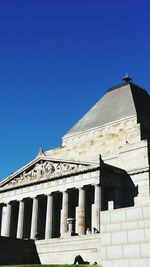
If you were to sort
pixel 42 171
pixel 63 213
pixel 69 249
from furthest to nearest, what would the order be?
pixel 42 171
pixel 63 213
pixel 69 249

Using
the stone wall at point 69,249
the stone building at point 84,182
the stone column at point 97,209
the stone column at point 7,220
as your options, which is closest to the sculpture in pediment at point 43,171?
the stone building at point 84,182

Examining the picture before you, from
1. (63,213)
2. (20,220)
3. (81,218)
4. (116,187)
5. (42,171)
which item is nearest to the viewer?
(81,218)

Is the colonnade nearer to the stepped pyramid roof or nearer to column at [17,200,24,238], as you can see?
column at [17,200,24,238]

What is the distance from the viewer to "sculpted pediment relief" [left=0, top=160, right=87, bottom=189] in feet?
143

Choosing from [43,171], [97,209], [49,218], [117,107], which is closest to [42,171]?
[43,171]

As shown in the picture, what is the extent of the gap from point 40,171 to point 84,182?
6.98 metres

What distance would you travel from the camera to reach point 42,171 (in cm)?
4619

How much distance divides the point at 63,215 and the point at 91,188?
408 cm

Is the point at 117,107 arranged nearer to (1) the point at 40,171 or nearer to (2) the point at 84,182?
(1) the point at 40,171

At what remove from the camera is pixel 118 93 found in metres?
57.0

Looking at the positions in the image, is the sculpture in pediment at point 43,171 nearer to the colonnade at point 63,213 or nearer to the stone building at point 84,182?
the stone building at point 84,182

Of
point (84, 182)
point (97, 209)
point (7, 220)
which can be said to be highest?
point (84, 182)

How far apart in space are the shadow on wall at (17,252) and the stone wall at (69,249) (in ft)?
2.64

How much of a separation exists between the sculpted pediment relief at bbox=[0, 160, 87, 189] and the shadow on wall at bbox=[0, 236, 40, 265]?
29.2ft
